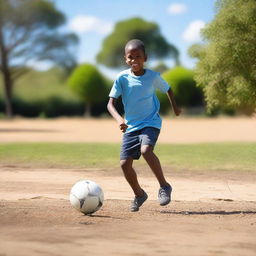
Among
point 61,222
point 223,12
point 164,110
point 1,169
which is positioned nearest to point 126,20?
point 164,110

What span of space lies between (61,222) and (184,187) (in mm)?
4053

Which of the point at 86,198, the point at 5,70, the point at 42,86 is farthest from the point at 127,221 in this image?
the point at 42,86

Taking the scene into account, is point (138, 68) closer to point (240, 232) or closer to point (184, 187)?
point (240, 232)

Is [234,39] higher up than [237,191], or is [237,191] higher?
[234,39]

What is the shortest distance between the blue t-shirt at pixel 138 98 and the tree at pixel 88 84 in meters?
50.0

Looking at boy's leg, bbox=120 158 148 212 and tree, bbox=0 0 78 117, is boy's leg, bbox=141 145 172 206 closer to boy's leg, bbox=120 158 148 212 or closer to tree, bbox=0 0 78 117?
boy's leg, bbox=120 158 148 212

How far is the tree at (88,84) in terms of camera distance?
Result: 188ft

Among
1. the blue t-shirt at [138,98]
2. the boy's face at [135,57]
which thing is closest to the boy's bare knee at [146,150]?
the blue t-shirt at [138,98]

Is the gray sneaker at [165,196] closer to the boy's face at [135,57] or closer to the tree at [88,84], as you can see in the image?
the boy's face at [135,57]

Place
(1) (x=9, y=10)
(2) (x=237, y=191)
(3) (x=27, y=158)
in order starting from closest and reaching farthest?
(2) (x=237, y=191) < (3) (x=27, y=158) < (1) (x=9, y=10)

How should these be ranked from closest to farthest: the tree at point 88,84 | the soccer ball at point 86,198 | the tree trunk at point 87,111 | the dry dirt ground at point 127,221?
the dry dirt ground at point 127,221, the soccer ball at point 86,198, the tree trunk at point 87,111, the tree at point 88,84

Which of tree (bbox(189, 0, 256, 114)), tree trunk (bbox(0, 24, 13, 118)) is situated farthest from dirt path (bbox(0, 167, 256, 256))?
tree trunk (bbox(0, 24, 13, 118))

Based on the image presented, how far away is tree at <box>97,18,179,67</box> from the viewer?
89500 mm

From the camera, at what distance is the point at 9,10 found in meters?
55.4
